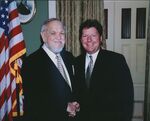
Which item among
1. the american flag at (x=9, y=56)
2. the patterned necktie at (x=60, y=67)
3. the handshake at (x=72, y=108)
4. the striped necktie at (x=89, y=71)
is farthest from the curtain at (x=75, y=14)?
the handshake at (x=72, y=108)

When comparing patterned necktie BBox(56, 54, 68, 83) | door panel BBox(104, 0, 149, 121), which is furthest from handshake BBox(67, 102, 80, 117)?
door panel BBox(104, 0, 149, 121)

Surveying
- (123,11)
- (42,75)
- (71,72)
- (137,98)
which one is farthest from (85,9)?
(42,75)

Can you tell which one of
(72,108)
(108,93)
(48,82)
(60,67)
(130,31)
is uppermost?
(130,31)

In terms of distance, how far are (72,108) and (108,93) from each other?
1.26 feet

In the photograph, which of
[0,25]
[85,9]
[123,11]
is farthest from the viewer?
[123,11]

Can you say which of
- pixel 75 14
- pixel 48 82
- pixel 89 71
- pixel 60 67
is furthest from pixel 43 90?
pixel 75 14

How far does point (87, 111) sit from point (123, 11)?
9.97 ft

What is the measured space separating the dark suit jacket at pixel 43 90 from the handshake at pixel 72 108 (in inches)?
1.6

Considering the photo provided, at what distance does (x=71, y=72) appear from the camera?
2.54 metres

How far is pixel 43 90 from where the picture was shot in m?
2.21

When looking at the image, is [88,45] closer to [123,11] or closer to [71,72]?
[71,72]

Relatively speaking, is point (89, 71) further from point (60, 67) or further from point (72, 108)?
point (72, 108)

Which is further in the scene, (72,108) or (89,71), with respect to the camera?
(89,71)

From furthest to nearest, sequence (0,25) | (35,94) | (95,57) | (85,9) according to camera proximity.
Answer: (85,9) → (0,25) → (95,57) → (35,94)
